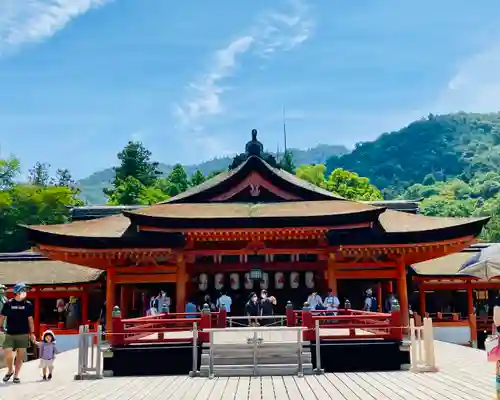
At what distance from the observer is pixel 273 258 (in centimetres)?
2328

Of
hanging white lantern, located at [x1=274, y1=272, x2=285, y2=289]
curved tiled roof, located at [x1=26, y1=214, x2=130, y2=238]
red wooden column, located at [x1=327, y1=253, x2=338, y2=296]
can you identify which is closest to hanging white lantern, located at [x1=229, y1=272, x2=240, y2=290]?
hanging white lantern, located at [x1=274, y1=272, x2=285, y2=289]

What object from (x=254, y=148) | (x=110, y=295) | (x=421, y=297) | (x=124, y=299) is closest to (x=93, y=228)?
(x=110, y=295)

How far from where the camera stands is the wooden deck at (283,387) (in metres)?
11.3

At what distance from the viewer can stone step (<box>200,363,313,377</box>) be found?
1447 centimetres

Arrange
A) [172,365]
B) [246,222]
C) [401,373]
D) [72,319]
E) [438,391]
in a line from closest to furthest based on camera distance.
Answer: [438,391] → [401,373] → [172,365] → [246,222] → [72,319]

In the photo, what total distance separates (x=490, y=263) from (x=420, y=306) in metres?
19.0

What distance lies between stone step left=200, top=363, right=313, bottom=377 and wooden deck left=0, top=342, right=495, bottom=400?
1.58 ft

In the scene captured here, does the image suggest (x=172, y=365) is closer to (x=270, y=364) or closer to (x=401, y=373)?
(x=270, y=364)

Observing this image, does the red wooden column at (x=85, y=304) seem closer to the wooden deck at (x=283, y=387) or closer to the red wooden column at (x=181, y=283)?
the red wooden column at (x=181, y=283)

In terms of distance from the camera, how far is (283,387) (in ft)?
40.7

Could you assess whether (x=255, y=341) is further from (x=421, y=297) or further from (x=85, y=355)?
(x=421, y=297)

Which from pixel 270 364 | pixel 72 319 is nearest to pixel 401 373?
pixel 270 364

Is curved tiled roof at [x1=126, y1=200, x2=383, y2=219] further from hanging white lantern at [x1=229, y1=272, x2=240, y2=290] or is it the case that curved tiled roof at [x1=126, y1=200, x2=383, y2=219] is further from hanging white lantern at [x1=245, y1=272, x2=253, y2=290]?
hanging white lantern at [x1=245, y1=272, x2=253, y2=290]

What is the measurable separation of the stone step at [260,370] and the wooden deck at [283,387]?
0.48 meters
